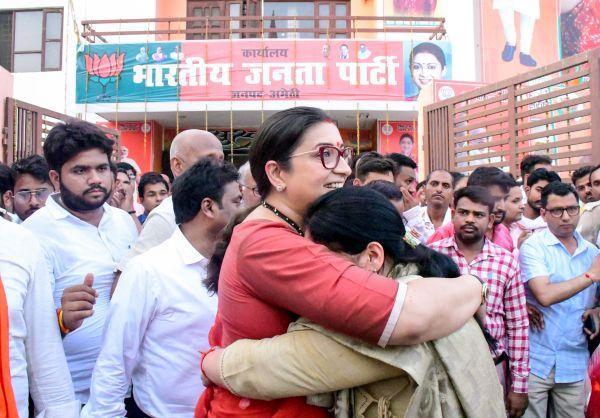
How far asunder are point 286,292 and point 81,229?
1.59m

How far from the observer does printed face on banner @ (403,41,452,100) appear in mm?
11359

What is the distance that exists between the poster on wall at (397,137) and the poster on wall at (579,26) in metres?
3.44

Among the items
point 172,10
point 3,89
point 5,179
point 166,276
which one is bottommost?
point 166,276

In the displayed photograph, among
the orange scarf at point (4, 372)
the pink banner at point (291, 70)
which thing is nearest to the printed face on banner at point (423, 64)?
the pink banner at point (291, 70)

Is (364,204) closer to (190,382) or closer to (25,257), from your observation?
(25,257)

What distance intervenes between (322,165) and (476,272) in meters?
1.92

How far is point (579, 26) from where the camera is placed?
11609mm

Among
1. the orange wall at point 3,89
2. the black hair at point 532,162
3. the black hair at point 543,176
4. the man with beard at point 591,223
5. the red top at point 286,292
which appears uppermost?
the orange wall at point 3,89

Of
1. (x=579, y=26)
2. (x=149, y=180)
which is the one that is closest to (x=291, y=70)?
(x=579, y=26)

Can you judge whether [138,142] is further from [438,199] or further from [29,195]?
[438,199]

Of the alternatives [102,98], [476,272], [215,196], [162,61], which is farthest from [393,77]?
[215,196]

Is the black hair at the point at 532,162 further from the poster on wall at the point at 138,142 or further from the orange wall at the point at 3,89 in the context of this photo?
the poster on wall at the point at 138,142

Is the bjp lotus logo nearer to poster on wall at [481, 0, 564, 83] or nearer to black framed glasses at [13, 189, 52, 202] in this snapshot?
poster on wall at [481, 0, 564, 83]

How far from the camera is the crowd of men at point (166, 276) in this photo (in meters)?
1.62
